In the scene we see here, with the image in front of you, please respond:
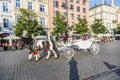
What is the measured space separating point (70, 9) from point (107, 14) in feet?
79.7

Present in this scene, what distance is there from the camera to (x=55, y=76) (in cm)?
805

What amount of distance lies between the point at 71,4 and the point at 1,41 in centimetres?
2486

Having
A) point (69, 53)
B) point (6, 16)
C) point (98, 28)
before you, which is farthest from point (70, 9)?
point (69, 53)

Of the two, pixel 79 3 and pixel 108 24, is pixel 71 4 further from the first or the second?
pixel 108 24

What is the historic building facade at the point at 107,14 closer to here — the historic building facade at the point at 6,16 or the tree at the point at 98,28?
the tree at the point at 98,28

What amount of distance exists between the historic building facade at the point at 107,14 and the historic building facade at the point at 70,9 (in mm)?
14248

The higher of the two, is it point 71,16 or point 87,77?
point 71,16

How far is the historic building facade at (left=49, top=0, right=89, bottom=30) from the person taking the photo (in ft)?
168

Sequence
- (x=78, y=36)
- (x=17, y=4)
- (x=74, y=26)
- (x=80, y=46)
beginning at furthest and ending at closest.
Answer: (x=74, y=26) → (x=78, y=36) → (x=17, y=4) → (x=80, y=46)

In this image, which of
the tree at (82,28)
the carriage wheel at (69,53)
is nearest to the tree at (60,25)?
the tree at (82,28)

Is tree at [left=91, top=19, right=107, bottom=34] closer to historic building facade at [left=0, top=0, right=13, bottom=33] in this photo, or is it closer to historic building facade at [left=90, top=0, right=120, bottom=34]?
historic building facade at [left=90, top=0, right=120, bottom=34]

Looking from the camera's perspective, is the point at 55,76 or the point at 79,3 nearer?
the point at 55,76

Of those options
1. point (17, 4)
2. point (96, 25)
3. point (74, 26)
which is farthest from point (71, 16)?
point (17, 4)

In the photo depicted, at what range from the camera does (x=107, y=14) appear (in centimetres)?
7638
